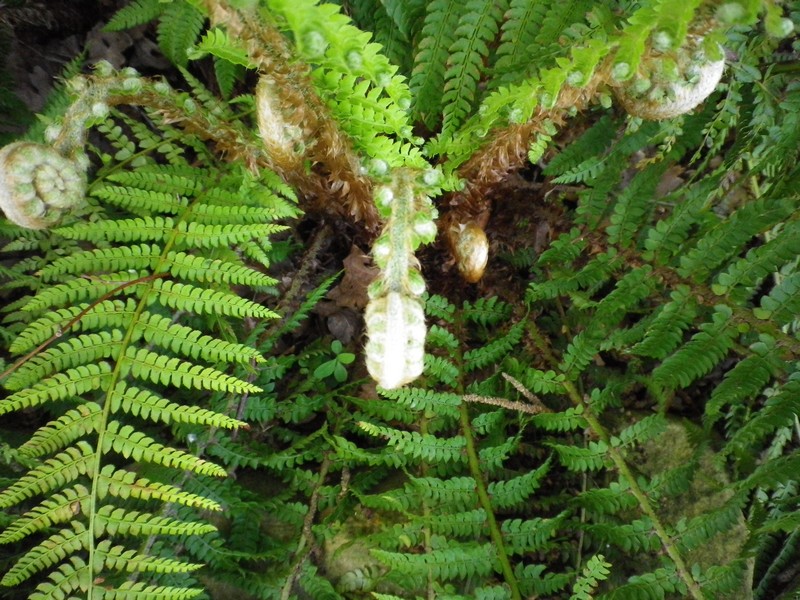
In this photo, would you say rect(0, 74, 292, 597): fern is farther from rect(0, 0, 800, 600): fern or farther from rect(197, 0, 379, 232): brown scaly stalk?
rect(197, 0, 379, 232): brown scaly stalk

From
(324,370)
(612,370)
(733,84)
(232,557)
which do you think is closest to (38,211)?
(324,370)

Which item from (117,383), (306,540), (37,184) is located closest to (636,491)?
(306,540)

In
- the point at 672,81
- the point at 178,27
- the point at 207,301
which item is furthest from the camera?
the point at 178,27

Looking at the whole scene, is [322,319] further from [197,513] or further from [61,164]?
[61,164]

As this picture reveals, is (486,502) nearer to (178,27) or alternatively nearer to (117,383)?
(117,383)

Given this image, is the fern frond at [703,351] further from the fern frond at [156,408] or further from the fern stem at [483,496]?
the fern frond at [156,408]

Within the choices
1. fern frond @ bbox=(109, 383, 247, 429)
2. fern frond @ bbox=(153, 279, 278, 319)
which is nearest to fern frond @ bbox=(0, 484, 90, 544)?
fern frond @ bbox=(109, 383, 247, 429)
